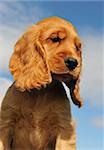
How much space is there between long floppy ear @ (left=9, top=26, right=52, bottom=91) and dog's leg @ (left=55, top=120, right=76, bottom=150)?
595 mm

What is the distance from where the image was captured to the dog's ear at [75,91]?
133 ft

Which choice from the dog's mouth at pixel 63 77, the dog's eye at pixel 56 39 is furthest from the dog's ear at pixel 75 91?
the dog's eye at pixel 56 39

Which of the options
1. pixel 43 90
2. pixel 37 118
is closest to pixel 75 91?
pixel 43 90

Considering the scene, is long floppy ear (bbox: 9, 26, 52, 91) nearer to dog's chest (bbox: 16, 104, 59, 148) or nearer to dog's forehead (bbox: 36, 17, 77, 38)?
dog's forehead (bbox: 36, 17, 77, 38)

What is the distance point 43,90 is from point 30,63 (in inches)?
14.1

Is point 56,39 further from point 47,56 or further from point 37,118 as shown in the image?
point 37,118

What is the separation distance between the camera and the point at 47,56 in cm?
4025

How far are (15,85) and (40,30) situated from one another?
2.03ft

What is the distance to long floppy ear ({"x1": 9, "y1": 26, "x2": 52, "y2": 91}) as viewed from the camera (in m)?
40.3

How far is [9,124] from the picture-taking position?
4056 cm

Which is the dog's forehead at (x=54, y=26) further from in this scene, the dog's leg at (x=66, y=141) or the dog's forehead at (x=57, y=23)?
the dog's leg at (x=66, y=141)

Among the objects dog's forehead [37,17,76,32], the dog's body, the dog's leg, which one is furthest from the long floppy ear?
the dog's leg

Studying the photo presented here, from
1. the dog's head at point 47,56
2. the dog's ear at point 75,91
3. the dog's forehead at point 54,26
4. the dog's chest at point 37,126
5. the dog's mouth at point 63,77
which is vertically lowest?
the dog's chest at point 37,126

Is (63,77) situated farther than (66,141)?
No
